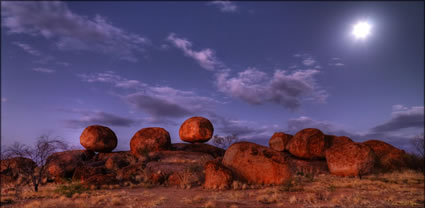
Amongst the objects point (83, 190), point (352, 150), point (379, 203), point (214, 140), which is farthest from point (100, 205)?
point (214, 140)

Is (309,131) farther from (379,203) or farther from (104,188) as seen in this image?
(104,188)

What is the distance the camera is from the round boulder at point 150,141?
86.4ft

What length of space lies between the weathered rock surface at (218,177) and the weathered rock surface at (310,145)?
1421 centimetres

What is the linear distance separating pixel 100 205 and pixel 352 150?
1789 centimetres

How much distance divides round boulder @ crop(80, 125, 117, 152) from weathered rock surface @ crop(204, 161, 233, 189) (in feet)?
56.5

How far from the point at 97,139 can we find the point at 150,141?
5.79 meters

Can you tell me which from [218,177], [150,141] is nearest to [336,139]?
[218,177]

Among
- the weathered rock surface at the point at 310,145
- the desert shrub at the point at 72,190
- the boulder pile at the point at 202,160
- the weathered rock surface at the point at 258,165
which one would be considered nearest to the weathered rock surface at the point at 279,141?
the boulder pile at the point at 202,160

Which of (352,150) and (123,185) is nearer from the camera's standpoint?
(123,185)

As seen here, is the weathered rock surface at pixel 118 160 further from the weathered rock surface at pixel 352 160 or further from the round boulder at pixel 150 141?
the weathered rock surface at pixel 352 160

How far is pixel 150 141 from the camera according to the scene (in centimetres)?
2658

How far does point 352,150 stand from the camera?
2131 cm

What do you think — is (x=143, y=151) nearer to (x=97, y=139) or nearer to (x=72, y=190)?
(x=97, y=139)

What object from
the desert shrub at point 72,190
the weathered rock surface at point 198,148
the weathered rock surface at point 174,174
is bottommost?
the desert shrub at point 72,190
